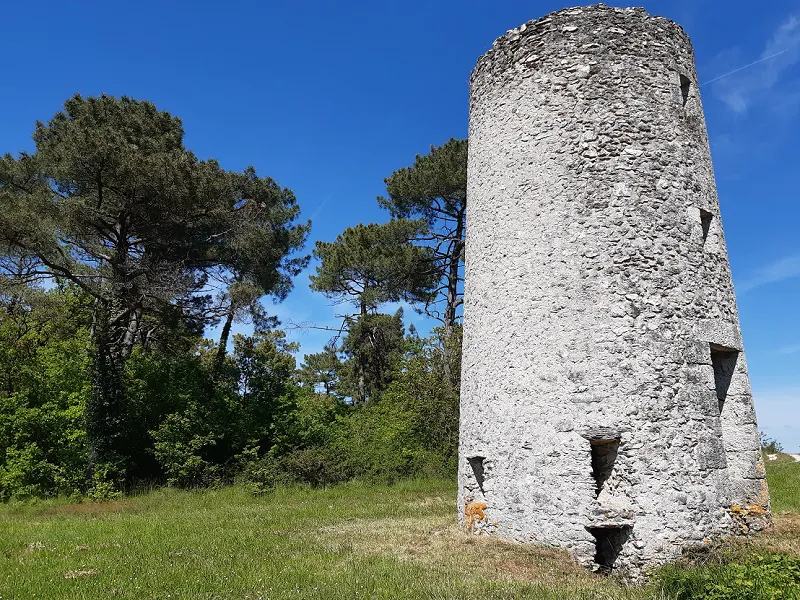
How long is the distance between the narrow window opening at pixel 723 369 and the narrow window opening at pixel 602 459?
6.57 feet

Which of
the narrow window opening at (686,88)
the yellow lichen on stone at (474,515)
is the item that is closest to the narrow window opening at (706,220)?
the narrow window opening at (686,88)

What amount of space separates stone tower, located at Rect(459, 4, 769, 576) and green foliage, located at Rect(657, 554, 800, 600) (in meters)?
1.37

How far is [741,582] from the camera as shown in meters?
4.62

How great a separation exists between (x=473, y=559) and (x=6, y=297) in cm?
1591

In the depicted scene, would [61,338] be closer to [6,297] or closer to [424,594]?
[6,297]

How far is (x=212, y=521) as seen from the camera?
36.5 ft

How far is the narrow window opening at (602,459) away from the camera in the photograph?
714 centimetres

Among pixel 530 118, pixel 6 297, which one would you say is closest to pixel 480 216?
pixel 530 118

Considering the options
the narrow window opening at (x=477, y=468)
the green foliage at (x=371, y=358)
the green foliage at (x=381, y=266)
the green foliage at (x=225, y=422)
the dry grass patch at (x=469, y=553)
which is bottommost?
the dry grass patch at (x=469, y=553)

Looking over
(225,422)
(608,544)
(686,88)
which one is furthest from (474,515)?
(225,422)

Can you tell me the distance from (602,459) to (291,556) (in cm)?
429

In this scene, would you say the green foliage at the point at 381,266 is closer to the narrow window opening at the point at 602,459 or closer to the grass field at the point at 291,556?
the grass field at the point at 291,556

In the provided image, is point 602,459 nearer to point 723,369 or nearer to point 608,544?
point 608,544

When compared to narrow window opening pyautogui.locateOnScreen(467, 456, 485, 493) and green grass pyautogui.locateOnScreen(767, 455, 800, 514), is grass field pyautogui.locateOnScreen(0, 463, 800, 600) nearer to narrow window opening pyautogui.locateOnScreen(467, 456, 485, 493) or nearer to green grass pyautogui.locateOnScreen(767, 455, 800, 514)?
green grass pyautogui.locateOnScreen(767, 455, 800, 514)
